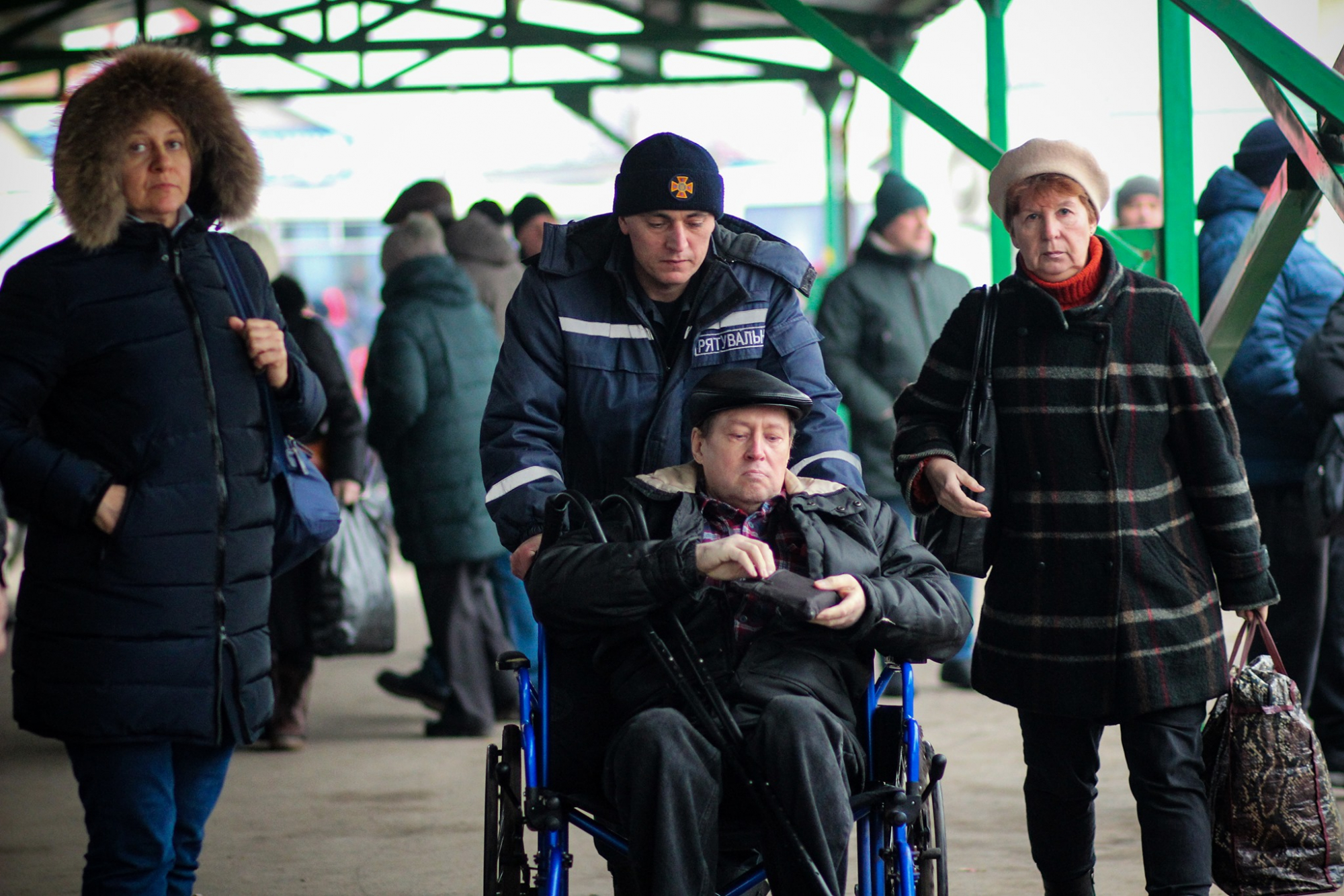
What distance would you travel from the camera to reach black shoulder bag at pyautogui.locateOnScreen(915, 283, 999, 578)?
3.33 metres

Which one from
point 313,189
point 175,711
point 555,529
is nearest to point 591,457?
point 555,529

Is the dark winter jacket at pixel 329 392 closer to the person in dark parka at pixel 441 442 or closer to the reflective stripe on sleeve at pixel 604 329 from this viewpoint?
the person in dark parka at pixel 441 442

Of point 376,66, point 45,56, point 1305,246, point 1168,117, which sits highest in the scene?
point 376,66

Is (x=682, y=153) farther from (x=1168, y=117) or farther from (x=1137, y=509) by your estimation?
(x=1168, y=117)

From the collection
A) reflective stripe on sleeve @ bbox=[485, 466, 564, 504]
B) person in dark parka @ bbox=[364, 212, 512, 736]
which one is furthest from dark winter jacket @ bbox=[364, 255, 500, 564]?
reflective stripe on sleeve @ bbox=[485, 466, 564, 504]

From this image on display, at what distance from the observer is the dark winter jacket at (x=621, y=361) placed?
3225 millimetres

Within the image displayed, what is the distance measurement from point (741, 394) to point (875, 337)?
3911mm

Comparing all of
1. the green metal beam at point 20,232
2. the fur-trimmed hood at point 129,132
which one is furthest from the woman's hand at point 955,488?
the green metal beam at point 20,232

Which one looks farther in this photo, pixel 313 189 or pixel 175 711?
pixel 313 189

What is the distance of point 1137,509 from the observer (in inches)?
127

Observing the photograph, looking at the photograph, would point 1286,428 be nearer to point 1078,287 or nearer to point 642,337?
point 1078,287

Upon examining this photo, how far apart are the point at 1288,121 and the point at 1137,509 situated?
45.8 inches

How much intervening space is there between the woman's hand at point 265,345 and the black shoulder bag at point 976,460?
1.37 m

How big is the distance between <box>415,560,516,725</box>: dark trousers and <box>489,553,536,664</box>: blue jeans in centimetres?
10
